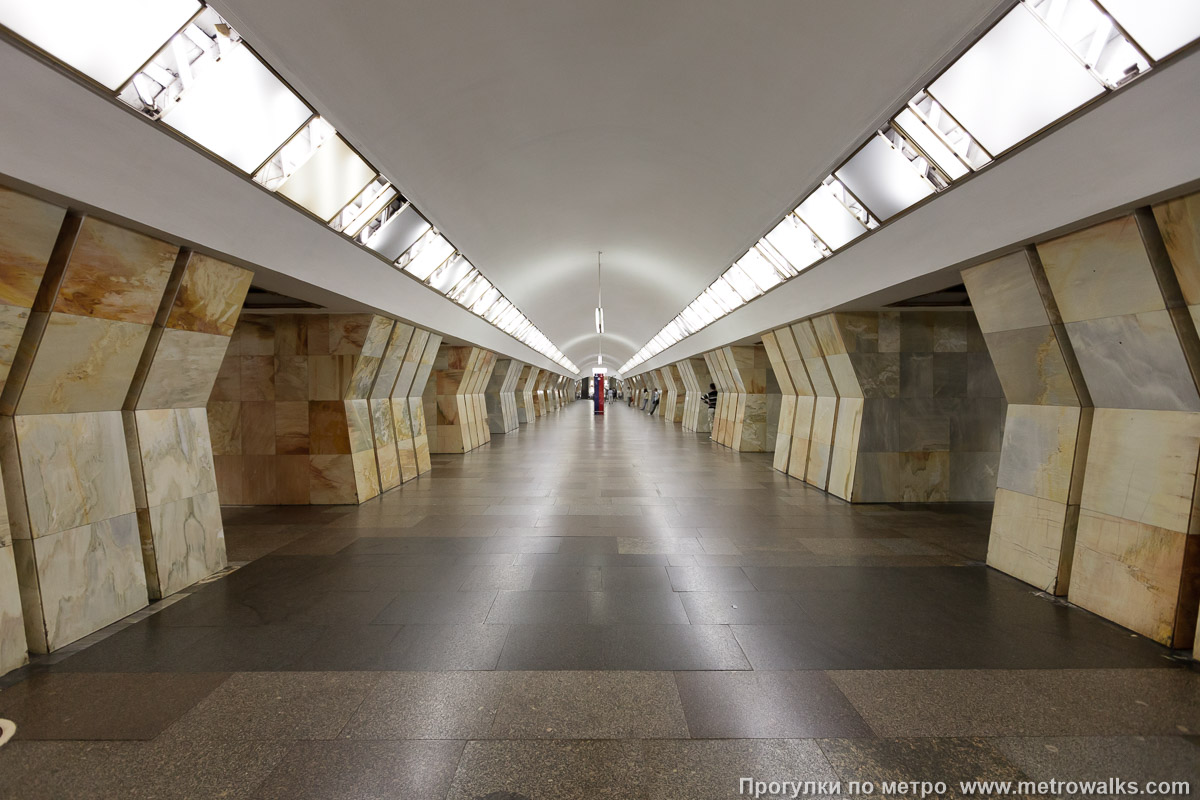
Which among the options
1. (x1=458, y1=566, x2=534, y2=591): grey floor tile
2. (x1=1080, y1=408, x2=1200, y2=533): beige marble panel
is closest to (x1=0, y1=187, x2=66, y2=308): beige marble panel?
(x1=458, y1=566, x2=534, y2=591): grey floor tile

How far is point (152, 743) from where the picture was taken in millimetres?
3031

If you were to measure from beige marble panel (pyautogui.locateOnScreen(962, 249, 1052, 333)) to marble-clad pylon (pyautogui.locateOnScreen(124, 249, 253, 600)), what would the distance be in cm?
809

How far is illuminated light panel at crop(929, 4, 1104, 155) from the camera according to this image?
3.72 metres

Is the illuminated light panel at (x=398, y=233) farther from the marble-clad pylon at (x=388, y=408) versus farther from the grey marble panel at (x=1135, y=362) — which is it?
the grey marble panel at (x=1135, y=362)

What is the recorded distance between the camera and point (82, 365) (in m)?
4.32

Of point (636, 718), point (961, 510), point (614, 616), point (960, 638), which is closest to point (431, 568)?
point (614, 616)

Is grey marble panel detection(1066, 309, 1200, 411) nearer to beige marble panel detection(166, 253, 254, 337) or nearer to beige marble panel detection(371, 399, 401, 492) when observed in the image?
beige marble panel detection(166, 253, 254, 337)

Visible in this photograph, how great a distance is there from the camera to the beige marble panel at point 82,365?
3980 millimetres

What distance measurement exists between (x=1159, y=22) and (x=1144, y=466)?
11.0ft

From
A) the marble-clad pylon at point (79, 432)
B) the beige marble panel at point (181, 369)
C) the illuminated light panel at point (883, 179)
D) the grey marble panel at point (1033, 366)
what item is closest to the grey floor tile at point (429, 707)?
the marble-clad pylon at point (79, 432)

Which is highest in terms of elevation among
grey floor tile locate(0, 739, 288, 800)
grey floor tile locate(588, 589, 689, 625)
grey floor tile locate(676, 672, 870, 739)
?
grey floor tile locate(588, 589, 689, 625)

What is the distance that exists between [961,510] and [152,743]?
10447 mm

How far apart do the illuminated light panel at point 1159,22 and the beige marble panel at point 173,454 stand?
8.44 m

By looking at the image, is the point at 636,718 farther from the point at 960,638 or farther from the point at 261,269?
the point at 261,269
